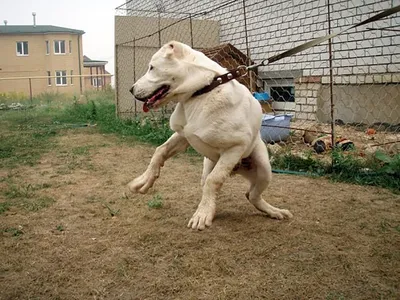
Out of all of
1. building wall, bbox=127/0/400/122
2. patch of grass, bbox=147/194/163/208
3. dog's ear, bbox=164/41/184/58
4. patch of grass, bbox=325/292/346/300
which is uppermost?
building wall, bbox=127/0/400/122

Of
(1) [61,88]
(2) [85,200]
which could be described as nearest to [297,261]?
(2) [85,200]

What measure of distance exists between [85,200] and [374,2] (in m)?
5.71

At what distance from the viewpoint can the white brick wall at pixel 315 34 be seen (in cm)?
667

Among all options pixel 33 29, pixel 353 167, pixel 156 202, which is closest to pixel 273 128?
pixel 353 167

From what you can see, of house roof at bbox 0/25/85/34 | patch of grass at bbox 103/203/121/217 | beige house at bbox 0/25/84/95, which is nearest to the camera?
patch of grass at bbox 103/203/121/217

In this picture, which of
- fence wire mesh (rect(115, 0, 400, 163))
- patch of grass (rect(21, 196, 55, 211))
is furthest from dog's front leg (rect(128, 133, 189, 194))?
fence wire mesh (rect(115, 0, 400, 163))

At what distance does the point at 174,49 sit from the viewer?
2.57m

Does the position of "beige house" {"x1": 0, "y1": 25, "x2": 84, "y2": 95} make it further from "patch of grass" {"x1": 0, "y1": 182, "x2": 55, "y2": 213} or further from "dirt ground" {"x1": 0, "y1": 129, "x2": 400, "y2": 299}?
"dirt ground" {"x1": 0, "y1": 129, "x2": 400, "y2": 299}

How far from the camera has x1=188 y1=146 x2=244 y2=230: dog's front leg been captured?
99.6 inches

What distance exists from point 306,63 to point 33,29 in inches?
1306

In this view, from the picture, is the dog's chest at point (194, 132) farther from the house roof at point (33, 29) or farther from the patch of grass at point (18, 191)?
the house roof at point (33, 29)

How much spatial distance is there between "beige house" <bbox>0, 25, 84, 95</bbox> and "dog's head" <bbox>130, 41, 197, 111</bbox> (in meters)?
32.0

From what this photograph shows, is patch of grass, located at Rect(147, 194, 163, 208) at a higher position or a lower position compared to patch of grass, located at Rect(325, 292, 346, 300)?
higher

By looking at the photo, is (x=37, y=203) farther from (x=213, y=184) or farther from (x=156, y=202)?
(x=213, y=184)
